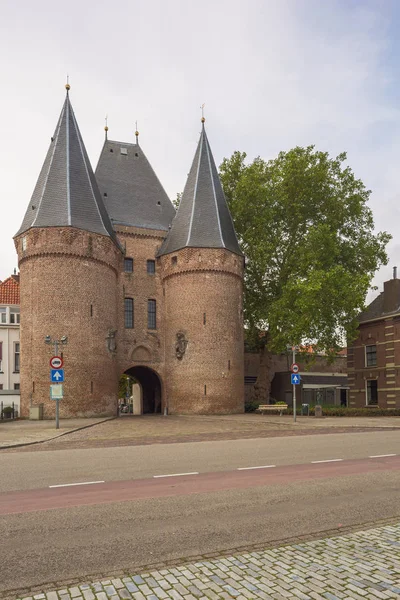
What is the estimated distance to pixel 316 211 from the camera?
38.1m

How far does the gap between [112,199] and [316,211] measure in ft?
48.7

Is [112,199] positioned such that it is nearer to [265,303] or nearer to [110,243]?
[110,243]

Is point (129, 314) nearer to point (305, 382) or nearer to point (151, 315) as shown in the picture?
point (151, 315)

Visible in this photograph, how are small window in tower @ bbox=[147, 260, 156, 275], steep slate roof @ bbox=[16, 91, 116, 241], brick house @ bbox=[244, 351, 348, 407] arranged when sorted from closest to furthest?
1. steep slate roof @ bbox=[16, 91, 116, 241]
2. small window in tower @ bbox=[147, 260, 156, 275]
3. brick house @ bbox=[244, 351, 348, 407]

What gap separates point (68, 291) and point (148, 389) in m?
15.6

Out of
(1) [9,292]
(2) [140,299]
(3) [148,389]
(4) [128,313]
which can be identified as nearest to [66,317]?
(4) [128,313]

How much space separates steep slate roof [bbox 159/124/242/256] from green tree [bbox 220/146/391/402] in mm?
1767

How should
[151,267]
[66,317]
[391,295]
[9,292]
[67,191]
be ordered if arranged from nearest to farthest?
[66,317] → [67,191] → [391,295] → [151,267] → [9,292]

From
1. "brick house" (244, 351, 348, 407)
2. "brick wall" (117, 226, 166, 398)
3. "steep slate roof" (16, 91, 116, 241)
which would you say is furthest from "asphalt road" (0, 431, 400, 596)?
"brick house" (244, 351, 348, 407)

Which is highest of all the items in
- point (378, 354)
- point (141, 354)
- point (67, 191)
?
point (67, 191)

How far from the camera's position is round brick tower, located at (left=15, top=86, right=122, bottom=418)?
3073 cm

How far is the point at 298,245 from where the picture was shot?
37219 millimetres

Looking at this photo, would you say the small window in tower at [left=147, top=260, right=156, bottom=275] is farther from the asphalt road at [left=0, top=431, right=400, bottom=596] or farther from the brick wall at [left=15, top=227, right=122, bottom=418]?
the asphalt road at [left=0, top=431, right=400, bottom=596]

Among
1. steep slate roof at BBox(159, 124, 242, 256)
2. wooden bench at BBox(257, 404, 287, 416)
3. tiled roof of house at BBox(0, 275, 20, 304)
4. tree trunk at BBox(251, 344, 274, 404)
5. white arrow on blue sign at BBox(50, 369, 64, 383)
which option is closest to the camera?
white arrow on blue sign at BBox(50, 369, 64, 383)
